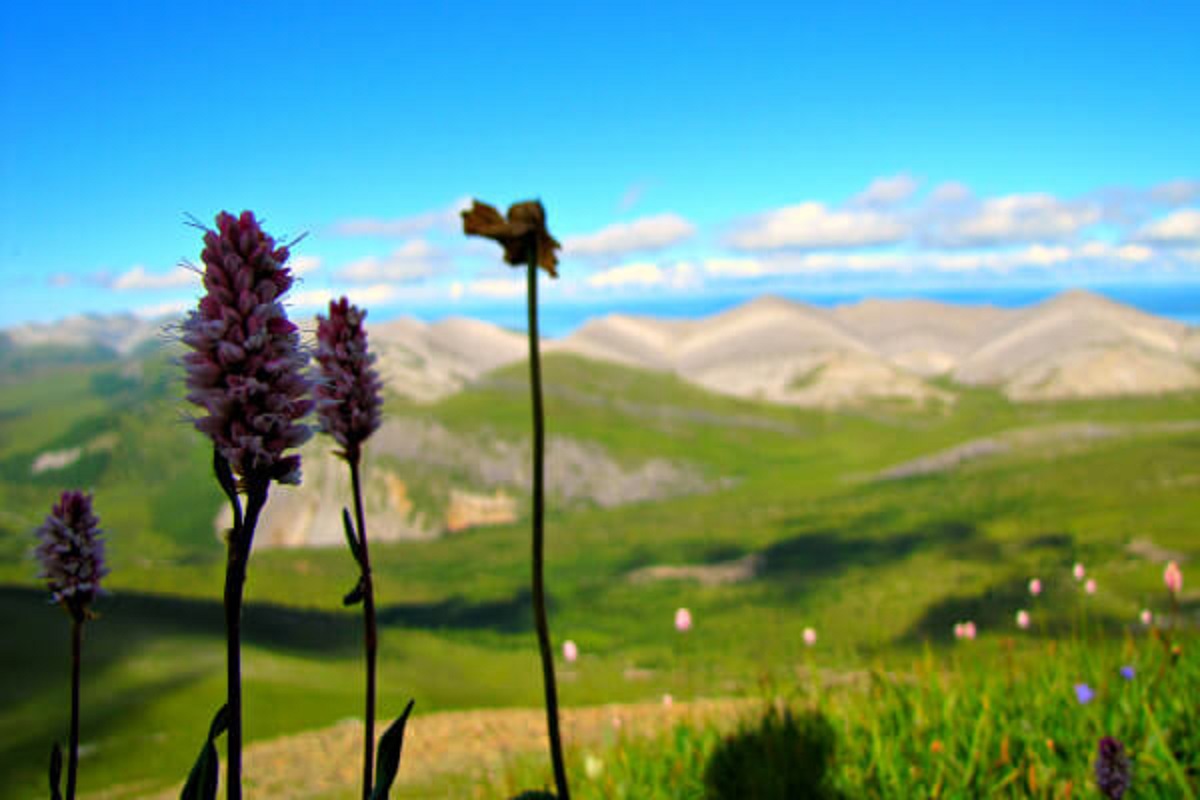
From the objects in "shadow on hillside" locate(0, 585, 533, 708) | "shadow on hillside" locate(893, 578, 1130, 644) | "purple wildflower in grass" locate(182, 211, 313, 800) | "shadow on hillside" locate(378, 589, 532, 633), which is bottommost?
"shadow on hillside" locate(378, 589, 532, 633)

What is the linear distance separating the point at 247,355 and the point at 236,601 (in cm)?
58

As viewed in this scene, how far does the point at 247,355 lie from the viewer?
194 centimetres

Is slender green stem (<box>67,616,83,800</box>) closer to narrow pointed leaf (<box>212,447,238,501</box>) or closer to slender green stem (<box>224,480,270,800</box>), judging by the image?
slender green stem (<box>224,480,270,800</box>)

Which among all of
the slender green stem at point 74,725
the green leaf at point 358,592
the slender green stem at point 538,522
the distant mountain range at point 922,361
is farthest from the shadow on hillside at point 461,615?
the distant mountain range at point 922,361

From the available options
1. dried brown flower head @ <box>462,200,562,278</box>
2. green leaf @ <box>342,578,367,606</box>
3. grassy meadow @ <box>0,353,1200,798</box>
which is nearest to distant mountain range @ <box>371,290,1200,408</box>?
grassy meadow @ <box>0,353,1200,798</box>

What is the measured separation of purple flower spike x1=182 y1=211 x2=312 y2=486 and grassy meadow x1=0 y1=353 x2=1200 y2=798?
1.02 feet

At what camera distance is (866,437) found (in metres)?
136

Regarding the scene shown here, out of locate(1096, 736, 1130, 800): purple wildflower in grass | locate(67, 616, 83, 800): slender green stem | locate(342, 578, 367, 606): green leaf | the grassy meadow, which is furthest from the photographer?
the grassy meadow

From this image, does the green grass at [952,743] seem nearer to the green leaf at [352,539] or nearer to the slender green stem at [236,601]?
the green leaf at [352,539]

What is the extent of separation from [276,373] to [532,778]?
552 cm

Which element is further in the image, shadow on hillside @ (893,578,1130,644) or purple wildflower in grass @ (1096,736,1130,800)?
shadow on hillside @ (893,578,1130,644)

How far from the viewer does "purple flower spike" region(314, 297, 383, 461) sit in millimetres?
2777

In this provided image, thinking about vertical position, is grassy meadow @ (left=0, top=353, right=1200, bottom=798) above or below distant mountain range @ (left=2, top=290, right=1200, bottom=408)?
below

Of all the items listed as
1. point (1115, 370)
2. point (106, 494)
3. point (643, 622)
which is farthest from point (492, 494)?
point (1115, 370)
